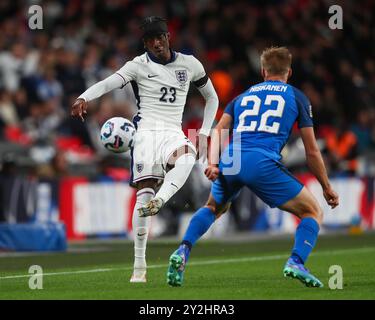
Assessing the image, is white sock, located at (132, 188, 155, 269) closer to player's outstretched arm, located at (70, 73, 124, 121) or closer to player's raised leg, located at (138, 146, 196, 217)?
player's raised leg, located at (138, 146, 196, 217)

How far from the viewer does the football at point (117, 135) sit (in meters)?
9.52

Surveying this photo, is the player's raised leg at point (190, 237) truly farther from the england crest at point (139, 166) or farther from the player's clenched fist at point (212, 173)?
the england crest at point (139, 166)

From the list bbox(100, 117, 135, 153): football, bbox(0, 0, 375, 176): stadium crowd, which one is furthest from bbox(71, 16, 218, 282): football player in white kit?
bbox(0, 0, 375, 176): stadium crowd

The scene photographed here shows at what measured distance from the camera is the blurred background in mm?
17203

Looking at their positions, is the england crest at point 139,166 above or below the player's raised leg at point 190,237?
above

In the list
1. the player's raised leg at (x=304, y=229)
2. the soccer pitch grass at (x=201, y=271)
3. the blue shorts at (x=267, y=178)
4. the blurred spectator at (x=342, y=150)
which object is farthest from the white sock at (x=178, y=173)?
the blurred spectator at (x=342, y=150)

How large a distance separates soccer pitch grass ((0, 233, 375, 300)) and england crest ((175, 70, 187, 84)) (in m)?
1.83

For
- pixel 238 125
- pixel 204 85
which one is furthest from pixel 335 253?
pixel 238 125

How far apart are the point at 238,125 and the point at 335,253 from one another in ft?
17.1

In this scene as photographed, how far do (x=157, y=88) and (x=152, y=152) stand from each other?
0.65 meters

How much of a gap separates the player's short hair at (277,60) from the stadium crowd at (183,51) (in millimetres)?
8548

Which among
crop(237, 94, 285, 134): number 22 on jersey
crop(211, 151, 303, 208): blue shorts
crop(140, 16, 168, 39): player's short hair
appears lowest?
crop(211, 151, 303, 208): blue shorts

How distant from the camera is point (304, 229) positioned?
29.0 ft

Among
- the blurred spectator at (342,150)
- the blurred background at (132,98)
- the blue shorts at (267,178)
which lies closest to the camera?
the blue shorts at (267,178)
